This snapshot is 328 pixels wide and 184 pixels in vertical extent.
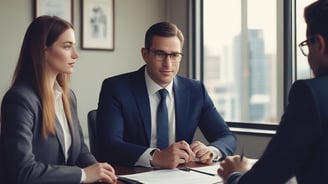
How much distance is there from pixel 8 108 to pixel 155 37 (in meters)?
0.94

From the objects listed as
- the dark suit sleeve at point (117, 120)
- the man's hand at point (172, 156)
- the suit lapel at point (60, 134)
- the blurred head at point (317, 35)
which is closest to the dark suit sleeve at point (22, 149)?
the suit lapel at point (60, 134)

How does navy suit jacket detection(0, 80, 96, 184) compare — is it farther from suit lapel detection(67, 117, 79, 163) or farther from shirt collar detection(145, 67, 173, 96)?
shirt collar detection(145, 67, 173, 96)

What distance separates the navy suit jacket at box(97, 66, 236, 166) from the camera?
2213 mm

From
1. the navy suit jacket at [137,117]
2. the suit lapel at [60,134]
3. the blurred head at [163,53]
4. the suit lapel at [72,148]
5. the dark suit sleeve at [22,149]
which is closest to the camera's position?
the dark suit sleeve at [22,149]

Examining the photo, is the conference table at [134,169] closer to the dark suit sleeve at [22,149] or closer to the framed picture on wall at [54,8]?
the dark suit sleeve at [22,149]

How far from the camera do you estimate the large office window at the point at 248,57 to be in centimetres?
368

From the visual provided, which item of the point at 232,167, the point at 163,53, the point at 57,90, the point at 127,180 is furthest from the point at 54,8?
the point at 232,167

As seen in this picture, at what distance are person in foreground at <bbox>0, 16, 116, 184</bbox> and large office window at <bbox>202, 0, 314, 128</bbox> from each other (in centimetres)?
211

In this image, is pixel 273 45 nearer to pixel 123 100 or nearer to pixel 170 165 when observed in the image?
pixel 123 100

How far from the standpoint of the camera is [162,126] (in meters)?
2.32

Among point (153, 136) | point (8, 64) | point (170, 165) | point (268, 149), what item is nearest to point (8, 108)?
point (170, 165)

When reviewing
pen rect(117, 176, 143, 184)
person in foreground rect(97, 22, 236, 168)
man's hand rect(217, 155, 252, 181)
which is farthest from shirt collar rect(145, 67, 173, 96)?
man's hand rect(217, 155, 252, 181)

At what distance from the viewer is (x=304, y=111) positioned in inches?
40.3

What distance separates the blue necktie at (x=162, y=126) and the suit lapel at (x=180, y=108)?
77 mm
